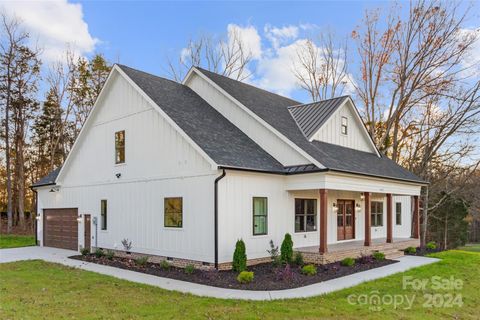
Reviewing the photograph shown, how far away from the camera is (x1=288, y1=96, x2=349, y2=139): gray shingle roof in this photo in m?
16.2

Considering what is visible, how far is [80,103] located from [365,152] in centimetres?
2408

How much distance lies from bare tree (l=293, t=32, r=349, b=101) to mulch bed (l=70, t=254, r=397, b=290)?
70.0 ft

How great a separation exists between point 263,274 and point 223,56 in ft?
81.0

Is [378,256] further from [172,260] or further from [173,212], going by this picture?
[173,212]

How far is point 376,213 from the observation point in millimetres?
20250

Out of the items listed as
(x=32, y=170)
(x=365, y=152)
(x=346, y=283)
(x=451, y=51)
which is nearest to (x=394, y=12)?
(x=451, y=51)

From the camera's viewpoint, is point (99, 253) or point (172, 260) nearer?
point (172, 260)

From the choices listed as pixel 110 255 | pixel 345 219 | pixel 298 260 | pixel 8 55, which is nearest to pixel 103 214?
pixel 110 255

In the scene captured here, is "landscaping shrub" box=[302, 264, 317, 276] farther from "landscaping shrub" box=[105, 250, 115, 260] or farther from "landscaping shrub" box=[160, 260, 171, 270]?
"landscaping shrub" box=[105, 250, 115, 260]

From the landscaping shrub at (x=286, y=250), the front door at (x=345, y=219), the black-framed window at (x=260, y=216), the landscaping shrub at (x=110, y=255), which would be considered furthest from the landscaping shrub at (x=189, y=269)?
the front door at (x=345, y=219)

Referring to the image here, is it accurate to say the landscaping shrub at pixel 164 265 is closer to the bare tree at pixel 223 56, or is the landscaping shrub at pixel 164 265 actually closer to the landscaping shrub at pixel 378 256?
the landscaping shrub at pixel 378 256

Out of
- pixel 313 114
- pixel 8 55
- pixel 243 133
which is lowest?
pixel 243 133

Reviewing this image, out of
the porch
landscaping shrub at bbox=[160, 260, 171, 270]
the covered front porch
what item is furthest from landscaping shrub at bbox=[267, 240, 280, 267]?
landscaping shrub at bbox=[160, 260, 171, 270]

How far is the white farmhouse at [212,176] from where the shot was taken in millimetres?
12516
